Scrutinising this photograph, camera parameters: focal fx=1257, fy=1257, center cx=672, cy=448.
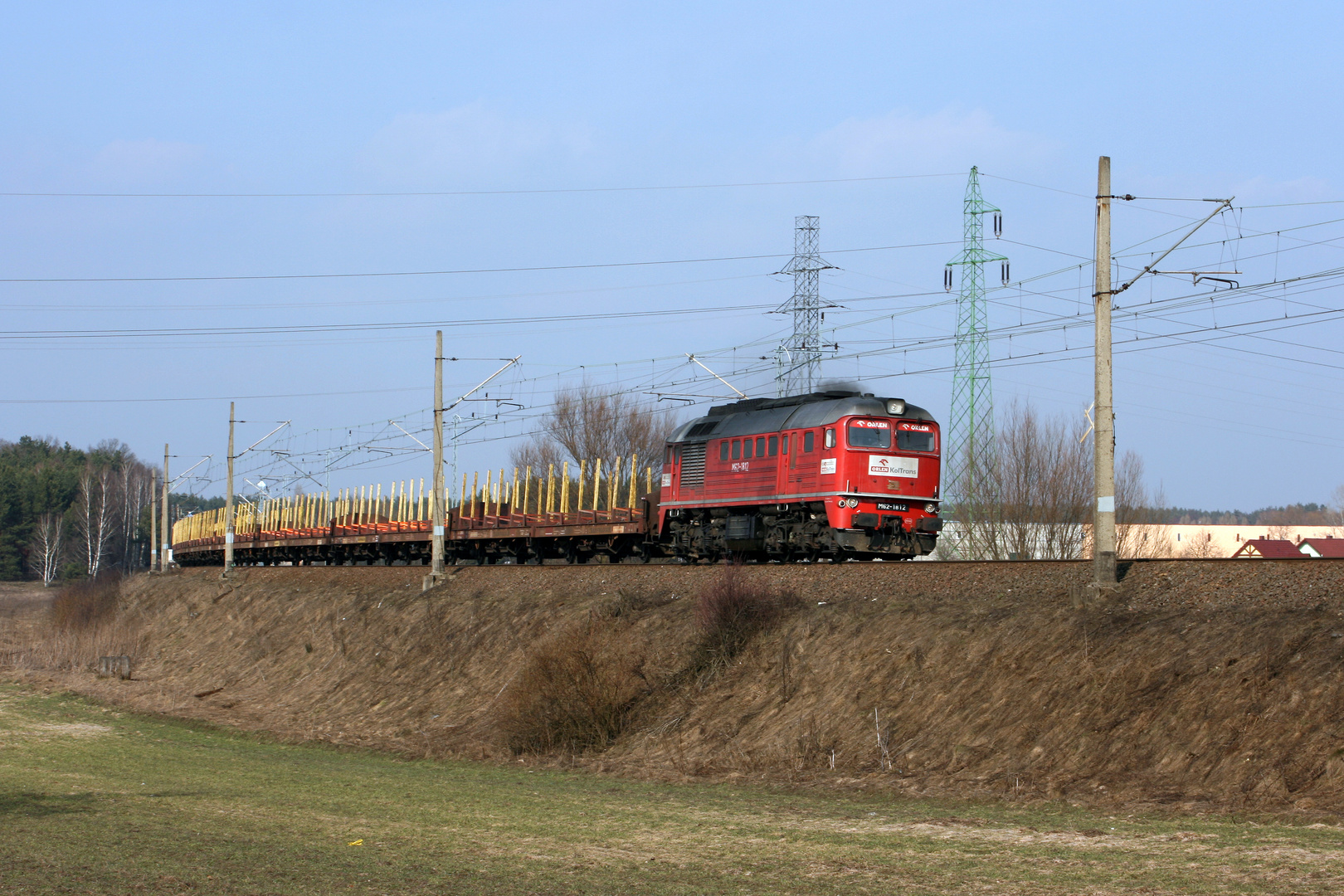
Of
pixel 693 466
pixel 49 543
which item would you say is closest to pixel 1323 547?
pixel 693 466

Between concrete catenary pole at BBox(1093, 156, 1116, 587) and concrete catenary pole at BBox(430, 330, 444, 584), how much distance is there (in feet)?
73.7

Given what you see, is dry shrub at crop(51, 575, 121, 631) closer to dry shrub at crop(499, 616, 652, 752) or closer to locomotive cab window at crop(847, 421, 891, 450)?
dry shrub at crop(499, 616, 652, 752)

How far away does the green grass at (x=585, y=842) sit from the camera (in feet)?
33.8

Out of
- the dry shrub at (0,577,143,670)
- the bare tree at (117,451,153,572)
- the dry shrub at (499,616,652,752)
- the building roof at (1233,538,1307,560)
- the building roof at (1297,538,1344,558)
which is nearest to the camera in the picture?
the dry shrub at (499,616,652,752)

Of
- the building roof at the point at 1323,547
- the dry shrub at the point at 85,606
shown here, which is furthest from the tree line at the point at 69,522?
the building roof at the point at 1323,547

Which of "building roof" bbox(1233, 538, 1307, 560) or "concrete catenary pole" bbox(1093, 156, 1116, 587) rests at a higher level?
"concrete catenary pole" bbox(1093, 156, 1116, 587)

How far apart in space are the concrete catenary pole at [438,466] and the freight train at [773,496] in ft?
15.3

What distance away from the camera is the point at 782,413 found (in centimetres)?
3098

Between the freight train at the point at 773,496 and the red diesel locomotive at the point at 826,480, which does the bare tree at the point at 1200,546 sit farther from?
the red diesel locomotive at the point at 826,480

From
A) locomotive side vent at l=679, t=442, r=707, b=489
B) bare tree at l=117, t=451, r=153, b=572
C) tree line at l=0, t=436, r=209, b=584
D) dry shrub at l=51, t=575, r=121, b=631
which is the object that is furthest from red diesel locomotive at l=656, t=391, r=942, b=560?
bare tree at l=117, t=451, r=153, b=572

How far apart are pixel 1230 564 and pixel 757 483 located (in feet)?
43.3

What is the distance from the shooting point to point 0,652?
48.0m

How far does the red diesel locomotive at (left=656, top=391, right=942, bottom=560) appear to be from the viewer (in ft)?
92.3

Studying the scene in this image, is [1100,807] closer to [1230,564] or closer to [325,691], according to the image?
[1230,564]
